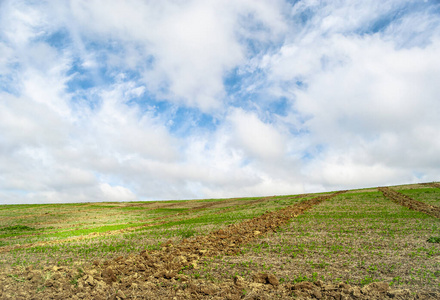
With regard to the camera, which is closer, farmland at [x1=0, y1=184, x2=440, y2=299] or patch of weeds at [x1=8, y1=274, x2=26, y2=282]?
farmland at [x1=0, y1=184, x2=440, y2=299]

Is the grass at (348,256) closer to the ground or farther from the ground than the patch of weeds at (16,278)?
farther from the ground

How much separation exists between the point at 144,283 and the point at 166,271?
1.63 metres

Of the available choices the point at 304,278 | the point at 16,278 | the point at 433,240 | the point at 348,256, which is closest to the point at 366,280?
the point at 304,278

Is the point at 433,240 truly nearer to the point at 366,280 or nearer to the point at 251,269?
the point at 366,280

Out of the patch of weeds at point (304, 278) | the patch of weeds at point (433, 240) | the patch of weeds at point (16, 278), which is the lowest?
the patch of weeds at point (16, 278)

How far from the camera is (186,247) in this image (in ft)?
67.5

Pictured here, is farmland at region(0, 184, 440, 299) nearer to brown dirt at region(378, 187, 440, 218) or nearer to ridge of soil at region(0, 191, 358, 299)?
ridge of soil at region(0, 191, 358, 299)

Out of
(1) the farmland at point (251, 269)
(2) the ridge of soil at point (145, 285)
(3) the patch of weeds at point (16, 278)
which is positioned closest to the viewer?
(2) the ridge of soil at point (145, 285)

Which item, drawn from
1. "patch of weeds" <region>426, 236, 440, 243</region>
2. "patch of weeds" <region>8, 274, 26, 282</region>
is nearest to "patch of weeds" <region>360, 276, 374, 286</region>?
"patch of weeds" <region>426, 236, 440, 243</region>

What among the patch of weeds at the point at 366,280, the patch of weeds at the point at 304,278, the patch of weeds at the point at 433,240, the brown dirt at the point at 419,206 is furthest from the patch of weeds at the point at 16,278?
the brown dirt at the point at 419,206

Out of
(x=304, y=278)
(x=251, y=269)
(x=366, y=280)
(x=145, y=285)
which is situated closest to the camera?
(x=366, y=280)

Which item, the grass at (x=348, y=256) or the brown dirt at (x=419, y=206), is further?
the brown dirt at (x=419, y=206)

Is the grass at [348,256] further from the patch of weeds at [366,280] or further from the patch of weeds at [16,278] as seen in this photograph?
the patch of weeds at [16,278]

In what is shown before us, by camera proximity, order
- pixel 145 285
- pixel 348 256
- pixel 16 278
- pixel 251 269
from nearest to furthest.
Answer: pixel 145 285 → pixel 16 278 → pixel 251 269 → pixel 348 256
